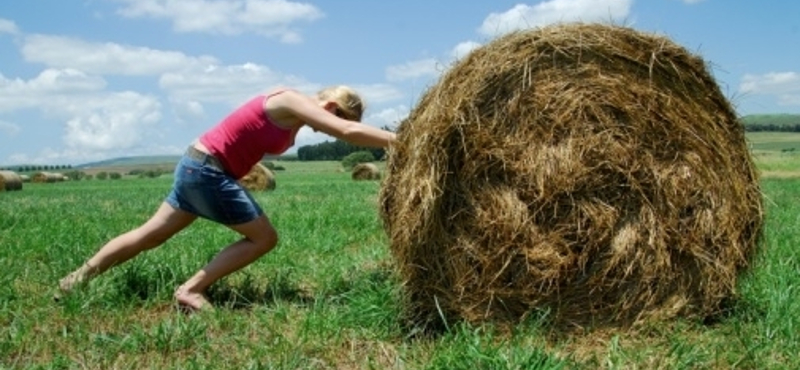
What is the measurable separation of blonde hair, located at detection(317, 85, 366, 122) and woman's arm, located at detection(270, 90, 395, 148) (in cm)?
12

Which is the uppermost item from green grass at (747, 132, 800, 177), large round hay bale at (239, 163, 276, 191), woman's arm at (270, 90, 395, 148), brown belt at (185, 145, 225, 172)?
woman's arm at (270, 90, 395, 148)

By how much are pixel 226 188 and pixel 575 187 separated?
2.09 meters

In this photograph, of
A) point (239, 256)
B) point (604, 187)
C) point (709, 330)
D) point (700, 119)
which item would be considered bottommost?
point (709, 330)

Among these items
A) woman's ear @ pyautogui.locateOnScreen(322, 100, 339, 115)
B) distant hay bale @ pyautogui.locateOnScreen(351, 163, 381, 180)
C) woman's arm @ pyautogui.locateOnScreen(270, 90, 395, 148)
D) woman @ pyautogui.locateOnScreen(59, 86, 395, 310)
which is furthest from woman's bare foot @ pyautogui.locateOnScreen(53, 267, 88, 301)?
distant hay bale @ pyautogui.locateOnScreen(351, 163, 381, 180)

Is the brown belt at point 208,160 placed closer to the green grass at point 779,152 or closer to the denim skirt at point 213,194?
the denim skirt at point 213,194

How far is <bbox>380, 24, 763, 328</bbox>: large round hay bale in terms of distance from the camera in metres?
4.18

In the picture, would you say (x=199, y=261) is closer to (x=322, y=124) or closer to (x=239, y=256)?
(x=239, y=256)

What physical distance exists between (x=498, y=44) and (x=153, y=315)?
2.53m

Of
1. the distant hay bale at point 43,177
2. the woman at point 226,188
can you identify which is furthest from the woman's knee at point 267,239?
A: the distant hay bale at point 43,177

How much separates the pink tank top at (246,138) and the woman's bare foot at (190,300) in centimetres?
76

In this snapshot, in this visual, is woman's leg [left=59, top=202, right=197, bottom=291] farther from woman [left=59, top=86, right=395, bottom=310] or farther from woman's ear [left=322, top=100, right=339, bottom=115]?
woman's ear [left=322, top=100, right=339, bottom=115]

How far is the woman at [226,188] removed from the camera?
4.74 meters

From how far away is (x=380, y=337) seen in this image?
13.5 ft

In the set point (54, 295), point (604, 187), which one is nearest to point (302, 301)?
point (54, 295)
